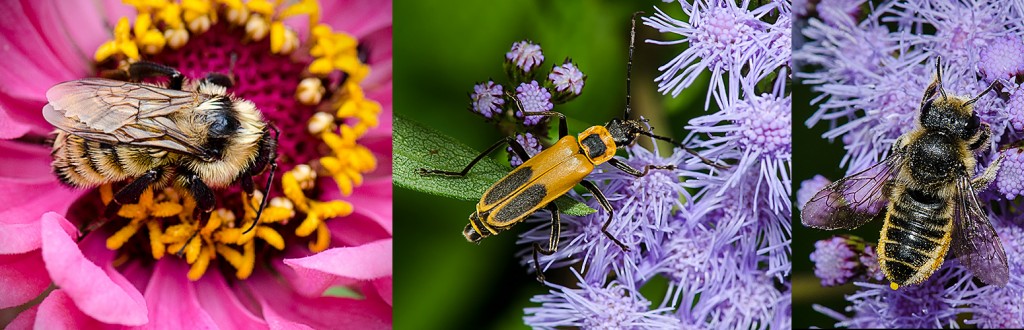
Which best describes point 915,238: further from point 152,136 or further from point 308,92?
point 152,136

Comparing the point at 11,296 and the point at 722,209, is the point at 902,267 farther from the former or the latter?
the point at 11,296

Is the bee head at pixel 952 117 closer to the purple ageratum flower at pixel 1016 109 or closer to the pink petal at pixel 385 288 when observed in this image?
the purple ageratum flower at pixel 1016 109

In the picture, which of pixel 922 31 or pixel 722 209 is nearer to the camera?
pixel 722 209

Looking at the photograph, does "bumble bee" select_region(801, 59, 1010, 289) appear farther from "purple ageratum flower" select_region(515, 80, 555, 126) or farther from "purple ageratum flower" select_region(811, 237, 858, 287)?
"purple ageratum flower" select_region(515, 80, 555, 126)

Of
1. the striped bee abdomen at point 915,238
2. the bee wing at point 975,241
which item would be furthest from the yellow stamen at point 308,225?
the bee wing at point 975,241

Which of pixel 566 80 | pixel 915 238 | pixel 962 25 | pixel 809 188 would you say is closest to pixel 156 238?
pixel 566 80

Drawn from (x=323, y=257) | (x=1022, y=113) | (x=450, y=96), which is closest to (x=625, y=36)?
(x=450, y=96)
